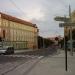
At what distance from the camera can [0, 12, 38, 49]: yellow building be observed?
4473 inches

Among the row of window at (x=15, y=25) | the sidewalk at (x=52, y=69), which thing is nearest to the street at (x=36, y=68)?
the sidewalk at (x=52, y=69)

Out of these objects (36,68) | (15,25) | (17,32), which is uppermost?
(15,25)

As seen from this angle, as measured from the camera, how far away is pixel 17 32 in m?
132

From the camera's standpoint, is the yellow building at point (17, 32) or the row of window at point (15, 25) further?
the row of window at point (15, 25)

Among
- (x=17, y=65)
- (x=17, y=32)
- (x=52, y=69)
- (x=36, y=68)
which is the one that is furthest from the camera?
(x=17, y=32)

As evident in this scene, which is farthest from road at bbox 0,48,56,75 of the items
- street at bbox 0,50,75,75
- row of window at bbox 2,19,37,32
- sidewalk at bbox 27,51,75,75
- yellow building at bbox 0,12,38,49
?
row of window at bbox 2,19,37,32

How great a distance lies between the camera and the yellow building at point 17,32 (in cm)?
11362

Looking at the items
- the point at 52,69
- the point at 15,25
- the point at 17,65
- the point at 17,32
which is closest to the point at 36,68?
the point at 52,69

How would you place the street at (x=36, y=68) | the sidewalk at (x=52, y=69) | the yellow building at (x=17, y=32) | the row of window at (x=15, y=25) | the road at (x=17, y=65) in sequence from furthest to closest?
the row of window at (x=15, y=25) < the yellow building at (x=17, y=32) < the road at (x=17, y=65) < the street at (x=36, y=68) < the sidewalk at (x=52, y=69)

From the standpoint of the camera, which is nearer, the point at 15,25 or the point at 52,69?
the point at 52,69

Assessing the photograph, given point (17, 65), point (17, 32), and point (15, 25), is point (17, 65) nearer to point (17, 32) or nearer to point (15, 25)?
point (15, 25)

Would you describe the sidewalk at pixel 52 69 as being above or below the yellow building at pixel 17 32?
below

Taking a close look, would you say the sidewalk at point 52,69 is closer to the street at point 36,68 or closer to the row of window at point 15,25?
the street at point 36,68

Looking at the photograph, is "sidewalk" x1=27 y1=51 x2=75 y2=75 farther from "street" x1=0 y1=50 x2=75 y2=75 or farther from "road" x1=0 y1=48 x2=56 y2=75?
"road" x1=0 y1=48 x2=56 y2=75
